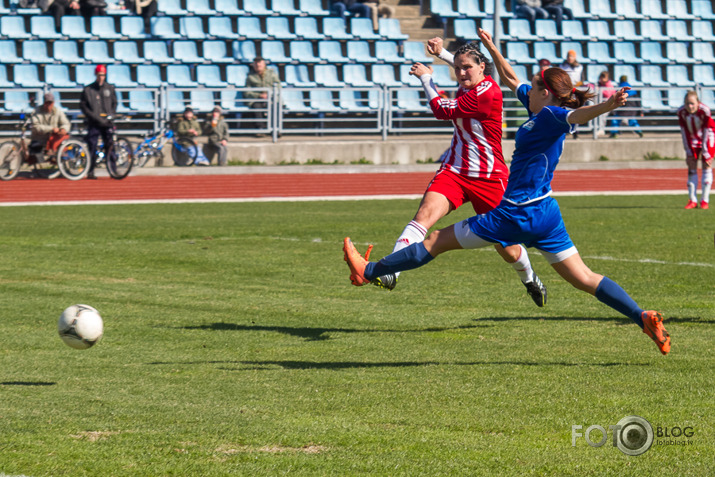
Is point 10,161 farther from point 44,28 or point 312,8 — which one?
point 312,8

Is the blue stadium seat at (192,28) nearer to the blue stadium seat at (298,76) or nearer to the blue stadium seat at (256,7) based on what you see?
the blue stadium seat at (256,7)

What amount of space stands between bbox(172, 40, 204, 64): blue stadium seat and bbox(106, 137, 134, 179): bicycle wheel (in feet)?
17.2

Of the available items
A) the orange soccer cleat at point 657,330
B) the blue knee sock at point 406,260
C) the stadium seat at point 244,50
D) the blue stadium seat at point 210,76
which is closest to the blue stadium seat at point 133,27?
the blue stadium seat at point 210,76

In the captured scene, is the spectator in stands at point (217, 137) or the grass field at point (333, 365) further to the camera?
the spectator in stands at point (217, 137)

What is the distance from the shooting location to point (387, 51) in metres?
30.6

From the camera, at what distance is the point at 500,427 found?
5.12 meters

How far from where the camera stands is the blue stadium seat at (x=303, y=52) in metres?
29.4

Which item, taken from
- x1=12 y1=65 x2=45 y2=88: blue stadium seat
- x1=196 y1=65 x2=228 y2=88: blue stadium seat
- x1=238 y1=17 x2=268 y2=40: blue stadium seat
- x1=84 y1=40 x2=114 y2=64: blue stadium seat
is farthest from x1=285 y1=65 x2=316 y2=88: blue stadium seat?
x1=12 y1=65 x2=45 y2=88: blue stadium seat

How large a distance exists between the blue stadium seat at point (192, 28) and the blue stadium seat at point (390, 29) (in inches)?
213

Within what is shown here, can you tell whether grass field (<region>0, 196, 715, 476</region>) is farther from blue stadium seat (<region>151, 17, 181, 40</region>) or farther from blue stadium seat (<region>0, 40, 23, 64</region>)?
blue stadium seat (<region>151, 17, 181, 40</region>)

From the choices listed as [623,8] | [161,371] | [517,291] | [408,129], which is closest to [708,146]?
[517,291]

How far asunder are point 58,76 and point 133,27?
278cm

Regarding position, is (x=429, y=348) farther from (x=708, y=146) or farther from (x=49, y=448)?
(x=708, y=146)

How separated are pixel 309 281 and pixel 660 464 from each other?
6023 mm
